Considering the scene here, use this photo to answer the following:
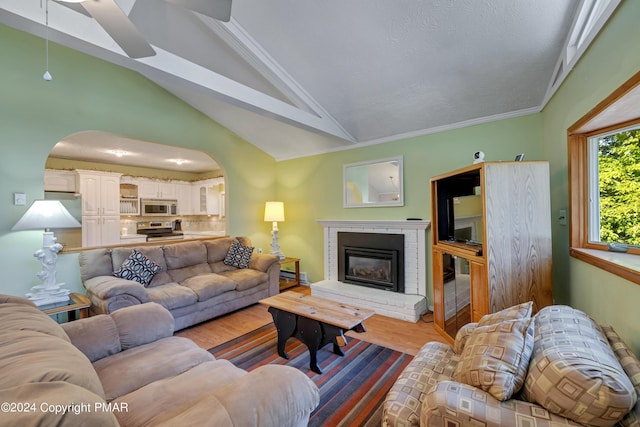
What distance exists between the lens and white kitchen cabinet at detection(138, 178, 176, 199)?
643cm

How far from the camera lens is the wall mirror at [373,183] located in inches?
154

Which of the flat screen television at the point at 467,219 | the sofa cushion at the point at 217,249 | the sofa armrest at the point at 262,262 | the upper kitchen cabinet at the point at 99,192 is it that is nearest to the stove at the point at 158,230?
the upper kitchen cabinet at the point at 99,192

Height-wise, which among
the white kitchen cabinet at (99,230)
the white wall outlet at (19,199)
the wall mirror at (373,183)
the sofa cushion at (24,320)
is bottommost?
A: the sofa cushion at (24,320)

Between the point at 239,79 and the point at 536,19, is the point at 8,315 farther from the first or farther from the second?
the point at 536,19

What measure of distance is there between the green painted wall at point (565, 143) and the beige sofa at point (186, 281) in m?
3.34

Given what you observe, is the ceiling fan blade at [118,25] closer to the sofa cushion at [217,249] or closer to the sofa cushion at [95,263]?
the sofa cushion at [95,263]

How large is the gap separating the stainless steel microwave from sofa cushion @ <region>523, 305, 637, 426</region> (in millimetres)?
7310

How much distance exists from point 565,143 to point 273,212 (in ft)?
13.0

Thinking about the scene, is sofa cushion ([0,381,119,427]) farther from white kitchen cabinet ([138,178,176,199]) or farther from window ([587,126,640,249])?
white kitchen cabinet ([138,178,176,199])

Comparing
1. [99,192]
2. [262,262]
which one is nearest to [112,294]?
[262,262]

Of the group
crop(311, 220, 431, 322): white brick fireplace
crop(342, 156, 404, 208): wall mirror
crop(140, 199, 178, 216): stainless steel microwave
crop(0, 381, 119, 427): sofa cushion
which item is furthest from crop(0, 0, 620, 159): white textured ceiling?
crop(140, 199, 178, 216): stainless steel microwave

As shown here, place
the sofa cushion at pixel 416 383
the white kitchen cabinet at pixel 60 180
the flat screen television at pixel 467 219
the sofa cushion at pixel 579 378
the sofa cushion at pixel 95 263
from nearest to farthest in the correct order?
the sofa cushion at pixel 579 378 → the sofa cushion at pixel 416 383 → the flat screen television at pixel 467 219 → the sofa cushion at pixel 95 263 → the white kitchen cabinet at pixel 60 180

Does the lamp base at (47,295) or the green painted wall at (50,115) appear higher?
the green painted wall at (50,115)

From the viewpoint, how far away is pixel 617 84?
4.98ft
